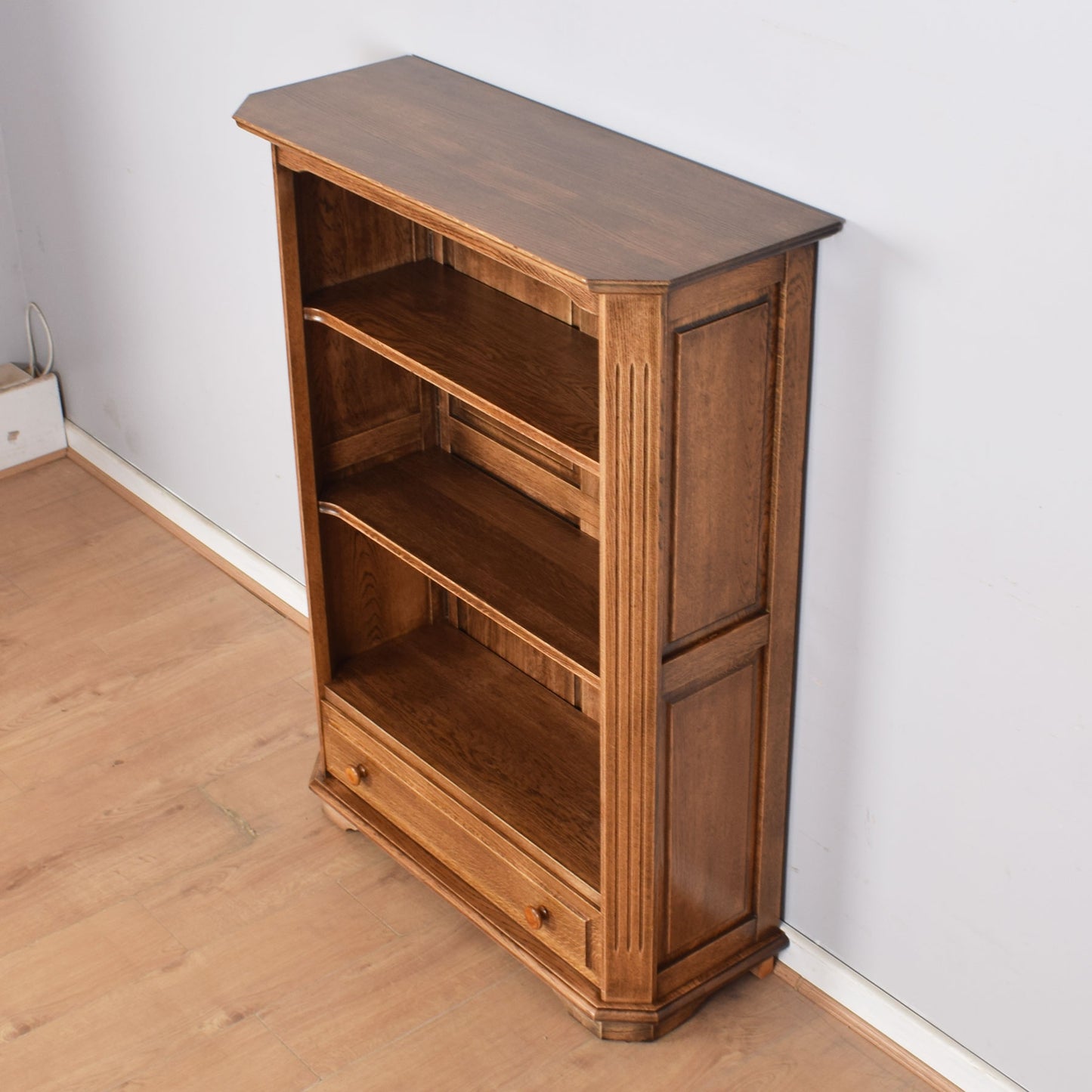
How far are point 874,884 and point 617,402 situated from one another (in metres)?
0.90

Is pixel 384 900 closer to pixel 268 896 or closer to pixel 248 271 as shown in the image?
pixel 268 896

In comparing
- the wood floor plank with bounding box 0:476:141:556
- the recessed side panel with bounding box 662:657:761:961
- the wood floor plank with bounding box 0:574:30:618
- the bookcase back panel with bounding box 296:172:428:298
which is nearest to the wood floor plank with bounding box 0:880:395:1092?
the recessed side panel with bounding box 662:657:761:961

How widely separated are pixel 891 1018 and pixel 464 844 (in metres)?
0.74

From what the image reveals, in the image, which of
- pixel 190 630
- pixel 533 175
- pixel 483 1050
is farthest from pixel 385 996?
pixel 533 175

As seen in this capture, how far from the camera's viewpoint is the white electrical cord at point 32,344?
3.98m

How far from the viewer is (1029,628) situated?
1913 millimetres

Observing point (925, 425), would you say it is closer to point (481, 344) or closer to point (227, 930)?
point (481, 344)

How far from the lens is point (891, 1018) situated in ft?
7.73

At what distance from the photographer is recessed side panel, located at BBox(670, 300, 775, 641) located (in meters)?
1.91

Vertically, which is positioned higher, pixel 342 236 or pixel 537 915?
pixel 342 236

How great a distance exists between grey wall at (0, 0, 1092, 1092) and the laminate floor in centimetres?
32

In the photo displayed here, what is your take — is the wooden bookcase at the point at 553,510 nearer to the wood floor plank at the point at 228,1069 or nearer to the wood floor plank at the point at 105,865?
the wood floor plank at the point at 105,865

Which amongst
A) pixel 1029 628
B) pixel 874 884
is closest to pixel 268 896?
pixel 874 884

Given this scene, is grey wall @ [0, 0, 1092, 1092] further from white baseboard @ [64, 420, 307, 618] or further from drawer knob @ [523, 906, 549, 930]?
white baseboard @ [64, 420, 307, 618]
